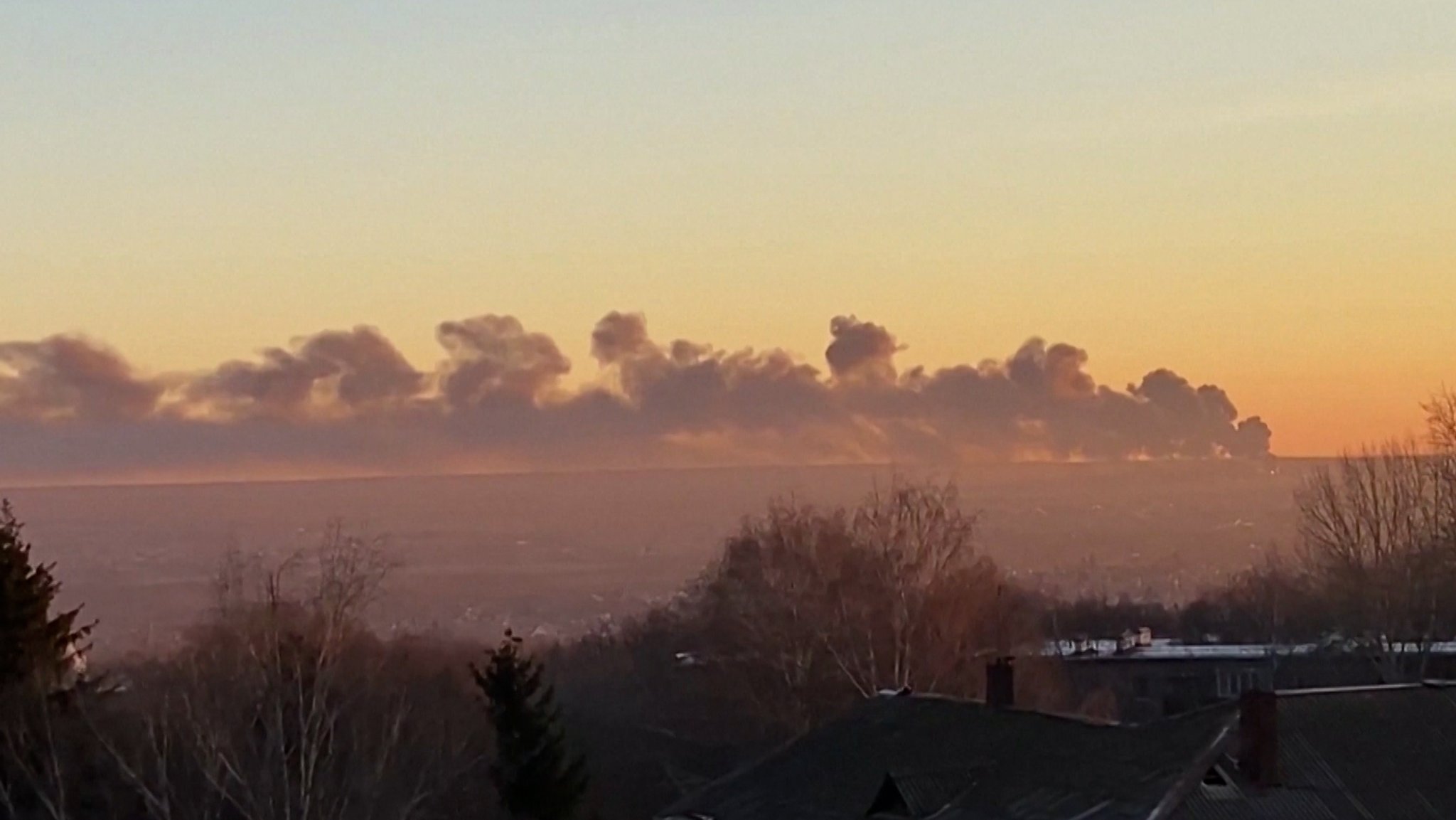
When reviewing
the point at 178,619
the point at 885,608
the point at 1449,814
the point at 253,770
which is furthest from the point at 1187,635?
the point at 1449,814

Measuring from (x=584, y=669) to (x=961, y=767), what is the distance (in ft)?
212

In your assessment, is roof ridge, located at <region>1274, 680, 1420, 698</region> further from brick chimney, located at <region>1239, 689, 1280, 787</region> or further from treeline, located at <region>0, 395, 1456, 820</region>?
treeline, located at <region>0, 395, 1456, 820</region>

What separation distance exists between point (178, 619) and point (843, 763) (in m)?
35.5

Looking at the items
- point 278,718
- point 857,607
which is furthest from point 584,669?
point 278,718

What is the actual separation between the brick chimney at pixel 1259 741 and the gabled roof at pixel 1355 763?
173 millimetres

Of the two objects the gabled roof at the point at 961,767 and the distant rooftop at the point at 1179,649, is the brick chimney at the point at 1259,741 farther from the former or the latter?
the distant rooftop at the point at 1179,649

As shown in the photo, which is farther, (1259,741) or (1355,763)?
(1355,763)

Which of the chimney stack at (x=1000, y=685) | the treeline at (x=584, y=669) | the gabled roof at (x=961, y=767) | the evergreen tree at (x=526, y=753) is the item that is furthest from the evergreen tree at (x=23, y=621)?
the chimney stack at (x=1000, y=685)

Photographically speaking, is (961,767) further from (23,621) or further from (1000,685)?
(23,621)

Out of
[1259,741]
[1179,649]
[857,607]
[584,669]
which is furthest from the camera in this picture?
[1179,649]

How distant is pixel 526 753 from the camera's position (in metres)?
54.3

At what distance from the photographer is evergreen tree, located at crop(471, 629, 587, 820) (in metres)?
54.0

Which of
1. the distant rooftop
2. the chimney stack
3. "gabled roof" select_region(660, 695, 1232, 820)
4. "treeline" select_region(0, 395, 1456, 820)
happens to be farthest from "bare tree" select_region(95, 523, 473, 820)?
the distant rooftop

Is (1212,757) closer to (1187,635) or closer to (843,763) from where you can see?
(843,763)
